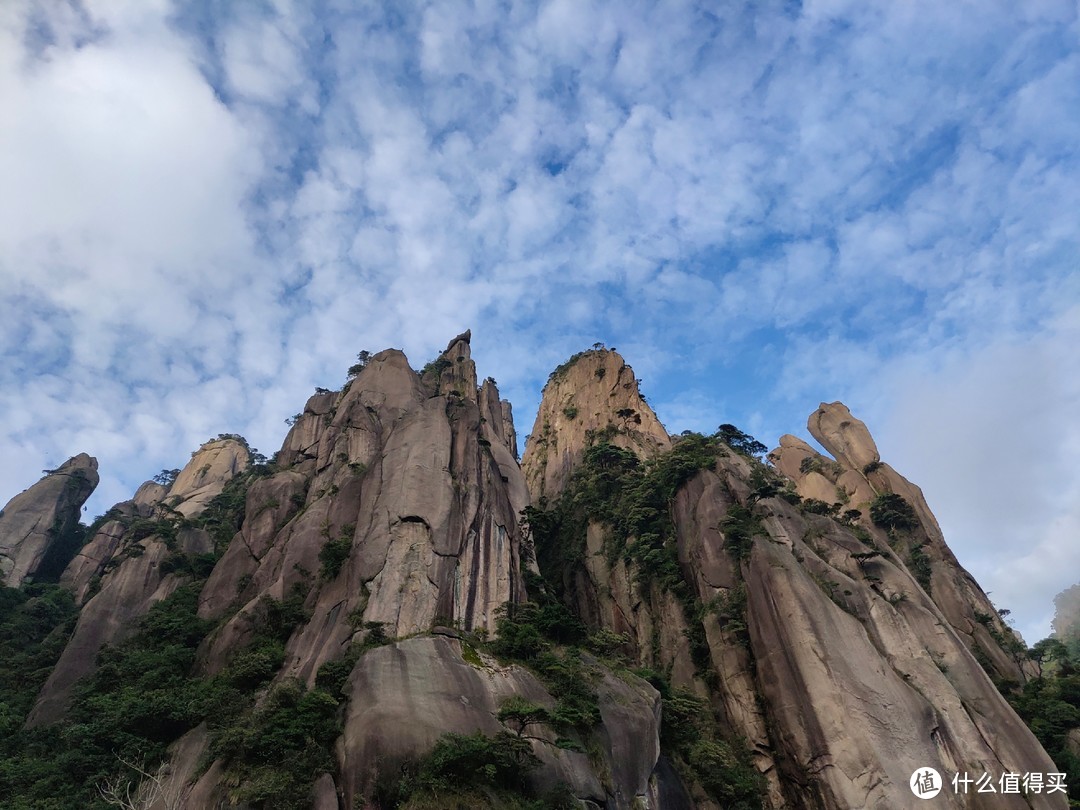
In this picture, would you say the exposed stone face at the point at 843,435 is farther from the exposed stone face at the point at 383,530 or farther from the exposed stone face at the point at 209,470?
the exposed stone face at the point at 209,470

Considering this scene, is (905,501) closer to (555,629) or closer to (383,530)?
(555,629)

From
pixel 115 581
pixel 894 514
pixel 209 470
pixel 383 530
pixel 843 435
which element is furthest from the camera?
pixel 209 470

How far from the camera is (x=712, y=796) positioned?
25156mm

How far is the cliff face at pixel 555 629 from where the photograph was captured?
21.1 meters

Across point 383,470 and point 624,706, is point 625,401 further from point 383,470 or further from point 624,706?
point 624,706

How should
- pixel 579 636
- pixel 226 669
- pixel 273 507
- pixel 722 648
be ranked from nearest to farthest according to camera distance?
pixel 226 669 → pixel 579 636 → pixel 722 648 → pixel 273 507

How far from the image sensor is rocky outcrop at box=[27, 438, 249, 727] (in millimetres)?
31219

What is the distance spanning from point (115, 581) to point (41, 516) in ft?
68.6

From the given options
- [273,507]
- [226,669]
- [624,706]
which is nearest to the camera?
[624,706]

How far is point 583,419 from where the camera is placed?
59969 millimetres

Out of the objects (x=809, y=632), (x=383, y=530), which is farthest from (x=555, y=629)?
(x=809, y=632)

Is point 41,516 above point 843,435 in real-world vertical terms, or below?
below

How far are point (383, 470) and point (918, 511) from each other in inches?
1667

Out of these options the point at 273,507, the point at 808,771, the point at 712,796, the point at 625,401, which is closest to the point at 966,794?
the point at 808,771
